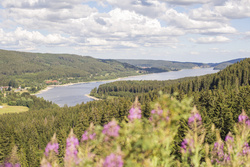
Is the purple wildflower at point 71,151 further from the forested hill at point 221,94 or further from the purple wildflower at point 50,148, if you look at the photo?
the forested hill at point 221,94

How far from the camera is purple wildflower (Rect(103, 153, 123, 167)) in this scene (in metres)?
5.77

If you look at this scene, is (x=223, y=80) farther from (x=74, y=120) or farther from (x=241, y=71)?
(x=74, y=120)

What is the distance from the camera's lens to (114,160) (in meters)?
5.80

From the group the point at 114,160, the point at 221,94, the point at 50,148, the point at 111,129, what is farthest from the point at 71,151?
the point at 221,94

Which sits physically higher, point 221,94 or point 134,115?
point 134,115

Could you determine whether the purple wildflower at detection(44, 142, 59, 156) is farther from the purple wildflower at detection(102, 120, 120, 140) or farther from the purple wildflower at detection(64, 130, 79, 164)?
the purple wildflower at detection(102, 120, 120, 140)

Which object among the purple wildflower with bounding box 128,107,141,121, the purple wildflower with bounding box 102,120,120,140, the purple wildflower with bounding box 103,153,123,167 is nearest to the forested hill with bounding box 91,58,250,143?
the purple wildflower with bounding box 128,107,141,121

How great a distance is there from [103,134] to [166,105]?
74.6 inches

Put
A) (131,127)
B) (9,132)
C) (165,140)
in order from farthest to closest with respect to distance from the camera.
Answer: (9,132), (165,140), (131,127)

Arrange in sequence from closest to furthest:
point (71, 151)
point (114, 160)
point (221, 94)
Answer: point (114, 160) → point (71, 151) → point (221, 94)

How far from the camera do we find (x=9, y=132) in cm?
7181

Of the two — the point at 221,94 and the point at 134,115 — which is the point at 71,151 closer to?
the point at 134,115

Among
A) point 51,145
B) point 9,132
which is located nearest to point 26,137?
point 9,132

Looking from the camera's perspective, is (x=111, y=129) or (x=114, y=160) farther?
(x=111, y=129)
